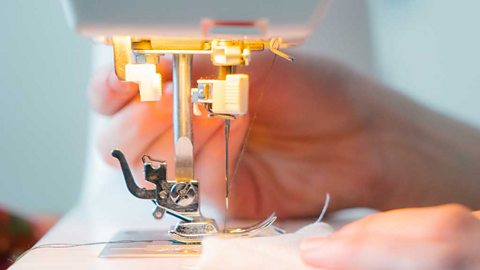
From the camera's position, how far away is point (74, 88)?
3.79ft

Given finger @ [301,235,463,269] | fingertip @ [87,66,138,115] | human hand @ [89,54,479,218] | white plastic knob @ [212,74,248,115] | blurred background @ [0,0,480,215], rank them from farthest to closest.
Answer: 1. blurred background @ [0,0,480,215]
2. human hand @ [89,54,479,218]
3. fingertip @ [87,66,138,115]
4. white plastic knob @ [212,74,248,115]
5. finger @ [301,235,463,269]

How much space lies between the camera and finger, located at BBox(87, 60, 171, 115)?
2.43 feet

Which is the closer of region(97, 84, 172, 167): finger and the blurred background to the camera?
region(97, 84, 172, 167): finger

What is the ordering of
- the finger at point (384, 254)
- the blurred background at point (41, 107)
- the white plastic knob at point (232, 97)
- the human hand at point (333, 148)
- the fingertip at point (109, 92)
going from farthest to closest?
the blurred background at point (41, 107) → the human hand at point (333, 148) → the fingertip at point (109, 92) → the white plastic knob at point (232, 97) → the finger at point (384, 254)

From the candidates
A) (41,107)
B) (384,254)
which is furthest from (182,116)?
(41,107)

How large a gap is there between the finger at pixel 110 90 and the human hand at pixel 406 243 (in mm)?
296

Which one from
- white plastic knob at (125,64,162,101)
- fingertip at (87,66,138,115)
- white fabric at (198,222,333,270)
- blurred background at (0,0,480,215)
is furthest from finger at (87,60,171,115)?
blurred background at (0,0,480,215)

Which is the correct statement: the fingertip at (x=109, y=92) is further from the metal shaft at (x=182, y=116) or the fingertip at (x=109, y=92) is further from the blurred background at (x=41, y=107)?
the blurred background at (x=41, y=107)

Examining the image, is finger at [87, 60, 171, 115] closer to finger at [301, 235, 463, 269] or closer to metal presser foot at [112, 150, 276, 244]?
metal presser foot at [112, 150, 276, 244]

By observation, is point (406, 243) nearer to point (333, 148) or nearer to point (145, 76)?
point (145, 76)

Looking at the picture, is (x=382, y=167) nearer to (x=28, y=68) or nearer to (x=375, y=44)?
(x=375, y=44)

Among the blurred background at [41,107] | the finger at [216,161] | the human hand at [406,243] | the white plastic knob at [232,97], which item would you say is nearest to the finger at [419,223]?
the human hand at [406,243]

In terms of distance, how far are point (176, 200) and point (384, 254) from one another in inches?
9.2

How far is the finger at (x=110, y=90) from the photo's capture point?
2.43 ft
